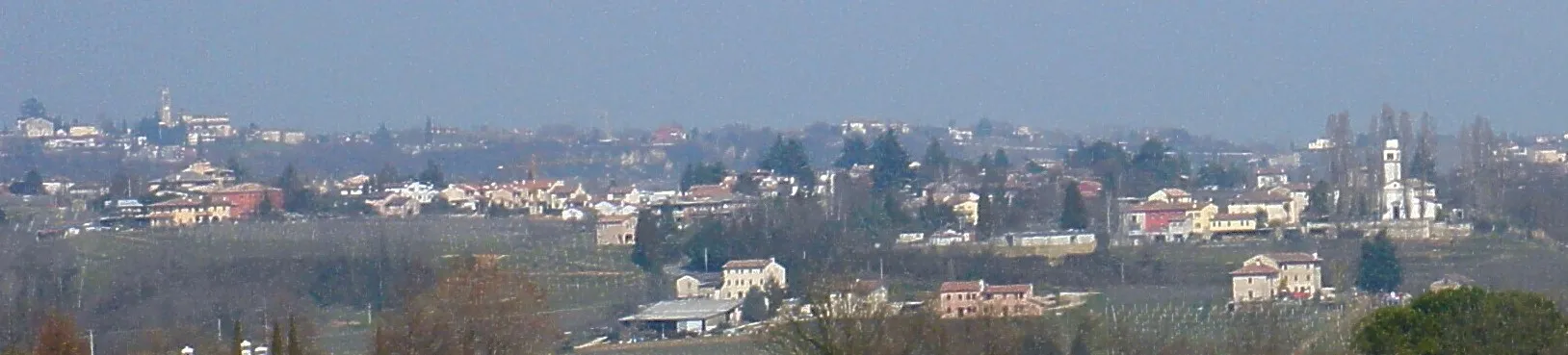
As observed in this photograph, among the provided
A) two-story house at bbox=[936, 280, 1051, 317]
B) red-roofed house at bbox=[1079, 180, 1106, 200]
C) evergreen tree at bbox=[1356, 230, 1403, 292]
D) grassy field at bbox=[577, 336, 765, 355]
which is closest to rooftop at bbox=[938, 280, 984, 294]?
two-story house at bbox=[936, 280, 1051, 317]

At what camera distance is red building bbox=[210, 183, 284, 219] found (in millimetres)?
39031

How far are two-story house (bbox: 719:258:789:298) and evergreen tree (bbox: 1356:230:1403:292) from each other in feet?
20.2

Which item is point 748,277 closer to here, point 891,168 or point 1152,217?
point 1152,217

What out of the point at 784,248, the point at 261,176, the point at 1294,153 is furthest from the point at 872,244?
the point at 1294,153

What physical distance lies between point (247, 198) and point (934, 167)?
466 inches

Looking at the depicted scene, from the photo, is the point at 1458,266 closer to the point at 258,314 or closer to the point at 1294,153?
the point at 258,314

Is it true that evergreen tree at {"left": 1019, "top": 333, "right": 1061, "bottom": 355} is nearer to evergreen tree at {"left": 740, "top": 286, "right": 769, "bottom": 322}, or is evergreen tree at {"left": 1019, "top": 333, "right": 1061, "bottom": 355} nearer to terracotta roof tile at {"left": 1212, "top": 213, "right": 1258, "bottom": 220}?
evergreen tree at {"left": 740, "top": 286, "right": 769, "bottom": 322}

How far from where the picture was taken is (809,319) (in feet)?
58.3

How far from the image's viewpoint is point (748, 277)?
29219 millimetres

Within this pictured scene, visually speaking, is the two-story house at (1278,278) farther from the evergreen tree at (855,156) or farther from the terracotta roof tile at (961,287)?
the evergreen tree at (855,156)

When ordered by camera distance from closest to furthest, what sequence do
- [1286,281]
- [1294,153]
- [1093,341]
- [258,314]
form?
[1093,341], [258,314], [1286,281], [1294,153]

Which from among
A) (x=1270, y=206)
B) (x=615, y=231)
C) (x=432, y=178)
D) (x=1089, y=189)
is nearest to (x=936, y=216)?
(x=615, y=231)

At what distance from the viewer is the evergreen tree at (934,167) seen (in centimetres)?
4456

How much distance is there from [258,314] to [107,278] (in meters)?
4.02
